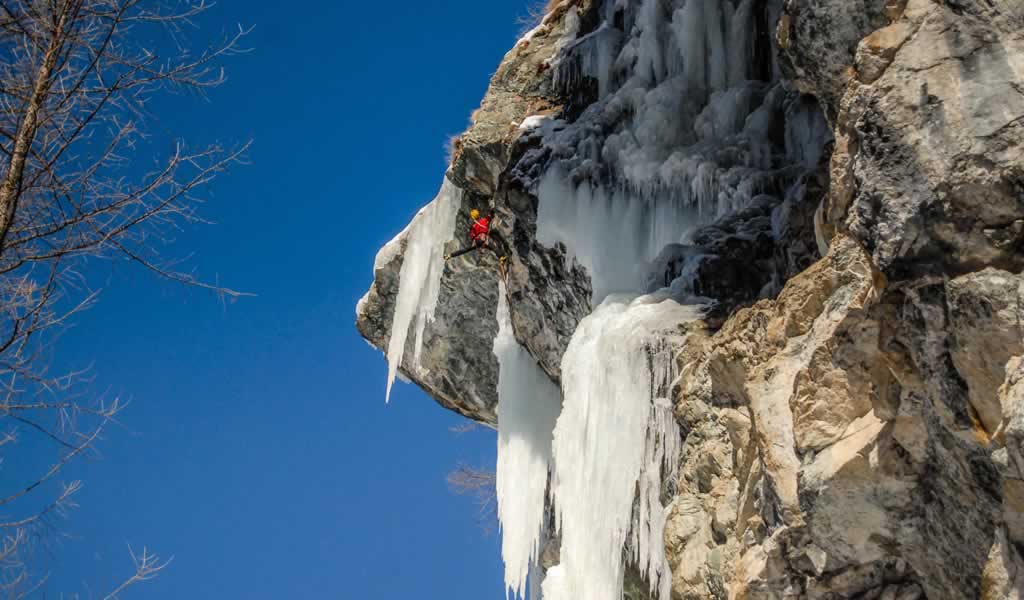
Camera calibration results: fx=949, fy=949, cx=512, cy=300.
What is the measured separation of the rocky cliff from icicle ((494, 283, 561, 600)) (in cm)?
2

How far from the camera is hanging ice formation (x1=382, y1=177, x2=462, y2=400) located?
34.9 ft

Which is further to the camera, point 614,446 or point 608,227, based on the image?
point 608,227

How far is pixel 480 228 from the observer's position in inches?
388

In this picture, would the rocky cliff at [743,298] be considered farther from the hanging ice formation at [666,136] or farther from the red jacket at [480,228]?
the red jacket at [480,228]

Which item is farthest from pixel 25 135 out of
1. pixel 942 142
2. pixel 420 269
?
pixel 420 269

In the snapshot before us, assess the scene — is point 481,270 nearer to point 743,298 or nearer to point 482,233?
point 482,233

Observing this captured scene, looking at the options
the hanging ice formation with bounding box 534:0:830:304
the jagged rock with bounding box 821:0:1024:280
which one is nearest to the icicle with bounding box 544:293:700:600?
the hanging ice formation with bounding box 534:0:830:304

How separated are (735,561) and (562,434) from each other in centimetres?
251

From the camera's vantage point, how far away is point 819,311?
452 centimetres

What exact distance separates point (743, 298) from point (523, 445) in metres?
3.60

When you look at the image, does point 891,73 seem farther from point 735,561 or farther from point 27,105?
point 27,105

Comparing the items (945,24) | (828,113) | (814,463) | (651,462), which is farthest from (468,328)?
(945,24)

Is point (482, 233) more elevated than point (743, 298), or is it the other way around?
point (482, 233)

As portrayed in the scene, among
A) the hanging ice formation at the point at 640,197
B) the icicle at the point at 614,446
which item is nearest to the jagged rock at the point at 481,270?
the hanging ice formation at the point at 640,197
